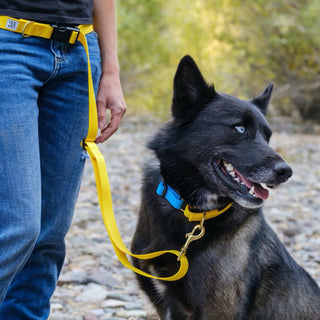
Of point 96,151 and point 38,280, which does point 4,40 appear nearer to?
point 96,151

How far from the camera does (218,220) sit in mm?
2451

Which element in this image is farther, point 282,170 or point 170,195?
point 170,195

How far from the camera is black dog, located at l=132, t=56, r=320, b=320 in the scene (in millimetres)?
2324

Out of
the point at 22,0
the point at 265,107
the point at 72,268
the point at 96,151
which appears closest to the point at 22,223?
the point at 96,151

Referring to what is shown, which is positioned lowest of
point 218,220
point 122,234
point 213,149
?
point 122,234

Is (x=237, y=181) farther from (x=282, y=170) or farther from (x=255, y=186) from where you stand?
(x=282, y=170)

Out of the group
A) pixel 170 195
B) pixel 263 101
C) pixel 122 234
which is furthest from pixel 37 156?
pixel 122 234

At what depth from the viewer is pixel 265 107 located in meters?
2.88

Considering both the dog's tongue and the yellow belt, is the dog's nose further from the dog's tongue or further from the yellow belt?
the yellow belt

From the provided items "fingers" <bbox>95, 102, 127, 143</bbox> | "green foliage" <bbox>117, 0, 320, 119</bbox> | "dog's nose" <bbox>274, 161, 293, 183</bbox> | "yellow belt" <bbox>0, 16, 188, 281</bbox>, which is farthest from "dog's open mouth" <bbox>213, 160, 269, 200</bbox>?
"green foliage" <bbox>117, 0, 320, 119</bbox>

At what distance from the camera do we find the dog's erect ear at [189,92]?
246 centimetres

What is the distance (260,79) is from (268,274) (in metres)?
10.5

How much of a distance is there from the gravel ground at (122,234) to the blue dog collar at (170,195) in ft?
1.12

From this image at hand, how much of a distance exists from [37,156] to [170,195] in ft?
2.84
